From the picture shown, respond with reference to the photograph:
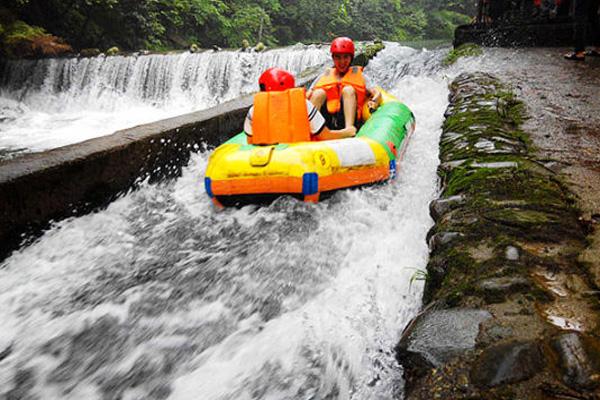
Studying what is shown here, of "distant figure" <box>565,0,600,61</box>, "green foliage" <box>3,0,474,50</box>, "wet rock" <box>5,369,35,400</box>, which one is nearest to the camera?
"wet rock" <box>5,369,35,400</box>

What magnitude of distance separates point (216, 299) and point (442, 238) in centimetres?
136

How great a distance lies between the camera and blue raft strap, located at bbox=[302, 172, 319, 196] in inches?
136

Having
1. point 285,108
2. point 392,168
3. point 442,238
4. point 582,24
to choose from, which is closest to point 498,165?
point 442,238

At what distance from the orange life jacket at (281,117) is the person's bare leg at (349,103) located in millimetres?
841

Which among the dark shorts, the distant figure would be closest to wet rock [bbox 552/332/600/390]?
the dark shorts

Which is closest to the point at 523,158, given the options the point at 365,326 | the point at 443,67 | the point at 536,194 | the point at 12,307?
the point at 536,194

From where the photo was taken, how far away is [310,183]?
347cm

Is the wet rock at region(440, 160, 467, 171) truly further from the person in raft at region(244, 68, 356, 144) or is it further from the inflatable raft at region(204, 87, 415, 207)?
the person in raft at region(244, 68, 356, 144)

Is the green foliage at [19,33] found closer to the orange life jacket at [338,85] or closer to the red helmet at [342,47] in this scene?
the orange life jacket at [338,85]

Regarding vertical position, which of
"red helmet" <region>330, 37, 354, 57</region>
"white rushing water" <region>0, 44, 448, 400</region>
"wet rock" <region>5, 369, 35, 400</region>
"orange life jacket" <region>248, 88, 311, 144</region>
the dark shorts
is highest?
"red helmet" <region>330, 37, 354, 57</region>

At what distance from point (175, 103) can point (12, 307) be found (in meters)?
7.87

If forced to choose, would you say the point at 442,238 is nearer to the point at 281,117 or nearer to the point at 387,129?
the point at 281,117

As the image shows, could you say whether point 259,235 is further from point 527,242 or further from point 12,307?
point 527,242

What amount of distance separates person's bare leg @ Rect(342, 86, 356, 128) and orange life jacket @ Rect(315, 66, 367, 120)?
260mm
